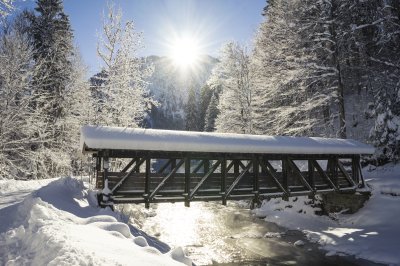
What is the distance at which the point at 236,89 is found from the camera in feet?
90.3

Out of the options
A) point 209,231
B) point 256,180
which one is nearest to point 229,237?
point 209,231

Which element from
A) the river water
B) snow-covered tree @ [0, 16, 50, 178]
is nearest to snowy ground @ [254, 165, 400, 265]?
the river water

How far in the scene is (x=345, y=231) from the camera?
15125mm

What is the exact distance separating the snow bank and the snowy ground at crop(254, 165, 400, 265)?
855 cm

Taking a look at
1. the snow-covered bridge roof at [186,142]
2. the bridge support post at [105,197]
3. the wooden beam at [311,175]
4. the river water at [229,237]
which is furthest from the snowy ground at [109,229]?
the wooden beam at [311,175]

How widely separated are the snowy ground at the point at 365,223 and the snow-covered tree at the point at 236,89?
29.3ft

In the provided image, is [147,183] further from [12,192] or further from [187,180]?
[12,192]

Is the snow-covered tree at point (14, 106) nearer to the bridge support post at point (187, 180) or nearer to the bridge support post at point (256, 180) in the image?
the bridge support post at point (187, 180)

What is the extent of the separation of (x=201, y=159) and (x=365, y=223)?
828 centimetres

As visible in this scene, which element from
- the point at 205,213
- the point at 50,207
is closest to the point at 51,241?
the point at 50,207

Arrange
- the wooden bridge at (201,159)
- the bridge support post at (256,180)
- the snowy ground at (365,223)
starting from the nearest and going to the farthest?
the wooden bridge at (201,159) < the snowy ground at (365,223) < the bridge support post at (256,180)

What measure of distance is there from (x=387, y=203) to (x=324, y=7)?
1217 cm

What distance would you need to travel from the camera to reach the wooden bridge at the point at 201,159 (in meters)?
11.1

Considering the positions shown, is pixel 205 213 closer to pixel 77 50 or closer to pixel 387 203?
pixel 387 203
